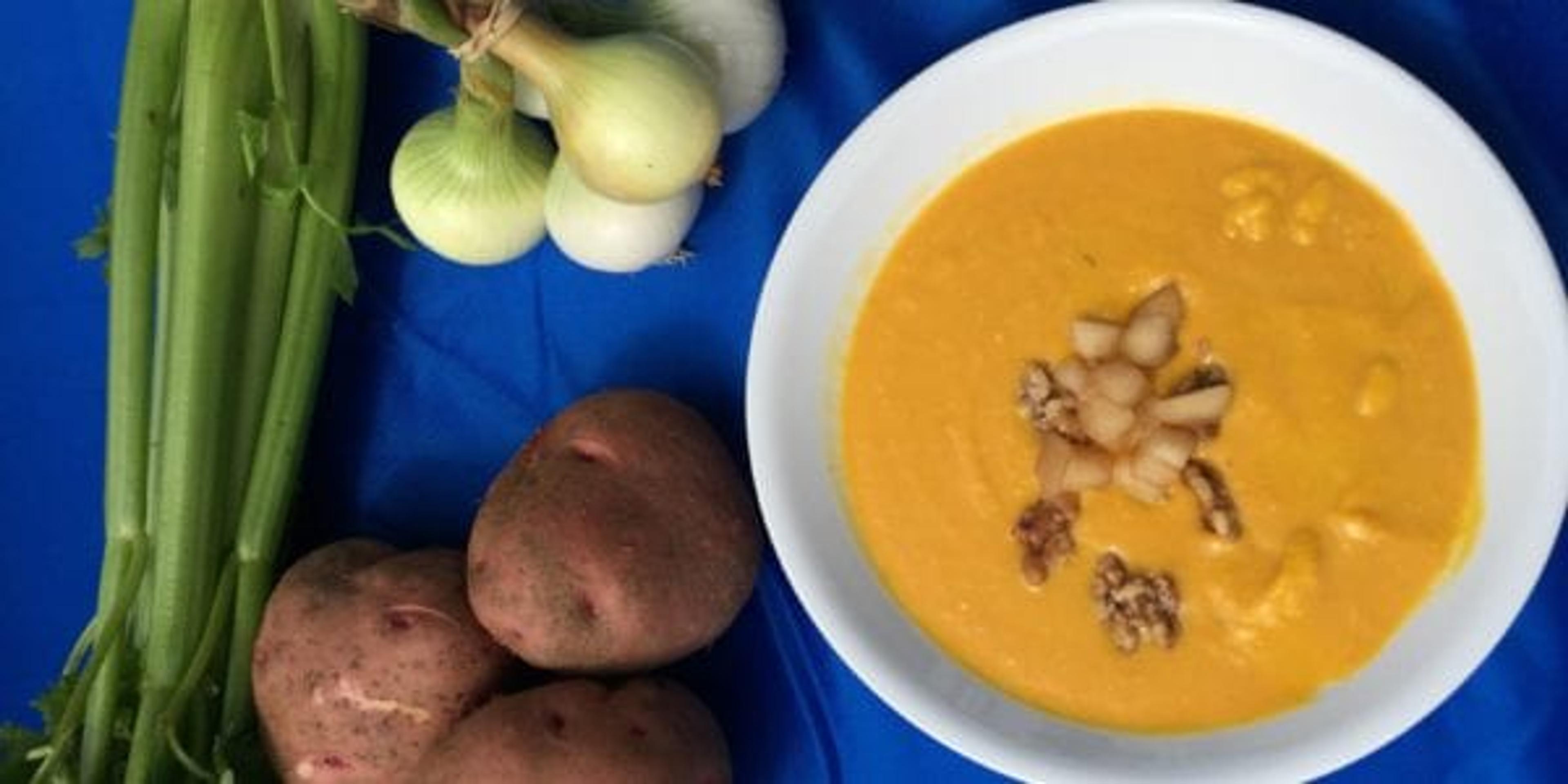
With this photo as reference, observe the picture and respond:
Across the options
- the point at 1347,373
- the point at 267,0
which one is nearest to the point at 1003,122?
the point at 1347,373

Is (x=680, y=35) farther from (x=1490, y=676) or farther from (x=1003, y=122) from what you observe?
(x=1490, y=676)

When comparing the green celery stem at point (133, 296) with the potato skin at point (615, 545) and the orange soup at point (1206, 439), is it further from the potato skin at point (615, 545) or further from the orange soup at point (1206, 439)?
the orange soup at point (1206, 439)

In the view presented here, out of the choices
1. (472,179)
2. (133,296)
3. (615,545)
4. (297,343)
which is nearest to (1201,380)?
(615,545)

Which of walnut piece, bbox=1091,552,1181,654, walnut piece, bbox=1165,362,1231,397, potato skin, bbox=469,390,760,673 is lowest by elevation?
potato skin, bbox=469,390,760,673

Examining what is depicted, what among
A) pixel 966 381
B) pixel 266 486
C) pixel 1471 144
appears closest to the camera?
pixel 1471 144

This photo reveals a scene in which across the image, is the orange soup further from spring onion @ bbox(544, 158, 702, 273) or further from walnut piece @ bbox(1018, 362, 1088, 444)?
spring onion @ bbox(544, 158, 702, 273)

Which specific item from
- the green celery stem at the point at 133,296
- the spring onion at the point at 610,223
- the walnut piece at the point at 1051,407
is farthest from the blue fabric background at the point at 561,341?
the walnut piece at the point at 1051,407

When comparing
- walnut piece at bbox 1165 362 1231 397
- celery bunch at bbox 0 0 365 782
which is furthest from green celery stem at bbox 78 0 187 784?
walnut piece at bbox 1165 362 1231 397
